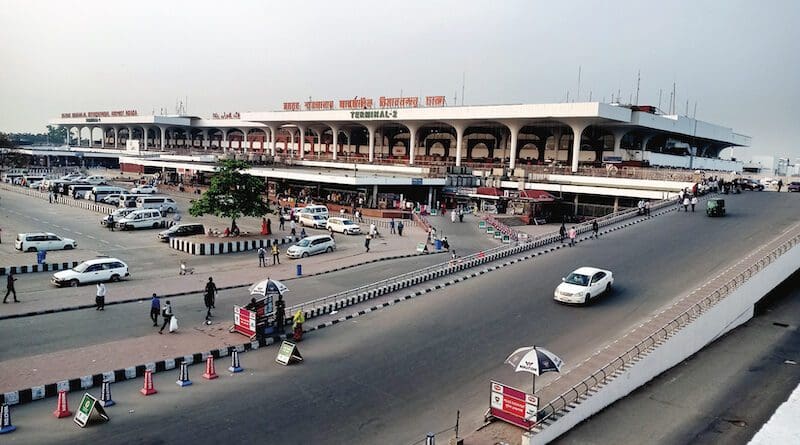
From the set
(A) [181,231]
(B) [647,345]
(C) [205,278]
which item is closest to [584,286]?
(B) [647,345]

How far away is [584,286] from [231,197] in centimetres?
2446

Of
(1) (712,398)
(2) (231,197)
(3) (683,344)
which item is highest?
(2) (231,197)

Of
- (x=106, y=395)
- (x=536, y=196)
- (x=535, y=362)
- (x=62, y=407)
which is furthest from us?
(x=536, y=196)

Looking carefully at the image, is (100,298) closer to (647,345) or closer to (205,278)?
(205,278)

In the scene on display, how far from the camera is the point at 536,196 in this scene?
162 feet

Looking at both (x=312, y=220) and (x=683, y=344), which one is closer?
(x=683, y=344)

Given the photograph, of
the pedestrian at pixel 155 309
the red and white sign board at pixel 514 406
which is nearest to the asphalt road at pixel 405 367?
the red and white sign board at pixel 514 406

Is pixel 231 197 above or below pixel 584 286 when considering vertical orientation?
above

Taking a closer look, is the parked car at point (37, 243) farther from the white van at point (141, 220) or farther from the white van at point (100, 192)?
the white van at point (100, 192)

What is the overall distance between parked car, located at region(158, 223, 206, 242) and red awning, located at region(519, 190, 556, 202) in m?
27.1

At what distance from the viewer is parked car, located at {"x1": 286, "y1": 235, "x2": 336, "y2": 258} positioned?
32125mm

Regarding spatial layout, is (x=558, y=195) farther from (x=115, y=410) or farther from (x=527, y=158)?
(x=115, y=410)

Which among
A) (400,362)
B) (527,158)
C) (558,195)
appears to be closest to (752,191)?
(558,195)

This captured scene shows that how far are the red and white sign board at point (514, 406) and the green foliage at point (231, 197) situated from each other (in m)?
28.1
